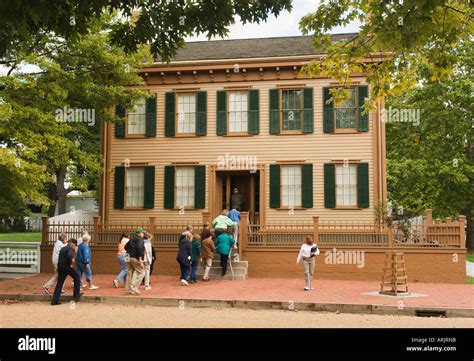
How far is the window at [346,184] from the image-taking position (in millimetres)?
20625

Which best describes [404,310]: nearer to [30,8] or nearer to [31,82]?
[30,8]

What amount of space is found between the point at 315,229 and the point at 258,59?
299 inches

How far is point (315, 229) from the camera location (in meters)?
18.1

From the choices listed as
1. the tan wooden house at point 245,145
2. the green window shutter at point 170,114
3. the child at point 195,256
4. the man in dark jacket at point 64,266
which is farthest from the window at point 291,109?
the man in dark jacket at point 64,266

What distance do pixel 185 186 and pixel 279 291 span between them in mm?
8675

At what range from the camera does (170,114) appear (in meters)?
22.3

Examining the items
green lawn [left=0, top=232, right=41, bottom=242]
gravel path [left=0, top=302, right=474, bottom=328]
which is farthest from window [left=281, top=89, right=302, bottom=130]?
green lawn [left=0, top=232, right=41, bottom=242]

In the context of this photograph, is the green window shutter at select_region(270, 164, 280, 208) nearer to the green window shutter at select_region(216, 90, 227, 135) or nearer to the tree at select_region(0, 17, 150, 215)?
the green window shutter at select_region(216, 90, 227, 135)

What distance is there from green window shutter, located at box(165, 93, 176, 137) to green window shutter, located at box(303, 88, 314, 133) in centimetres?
552

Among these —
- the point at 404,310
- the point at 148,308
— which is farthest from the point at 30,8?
the point at 404,310

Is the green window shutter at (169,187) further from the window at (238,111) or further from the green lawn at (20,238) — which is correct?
the green lawn at (20,238)

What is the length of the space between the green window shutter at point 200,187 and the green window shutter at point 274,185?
2793 millimetres

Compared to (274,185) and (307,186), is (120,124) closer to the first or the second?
(274,185)

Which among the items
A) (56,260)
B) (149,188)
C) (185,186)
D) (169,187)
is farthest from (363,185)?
(56,260)
